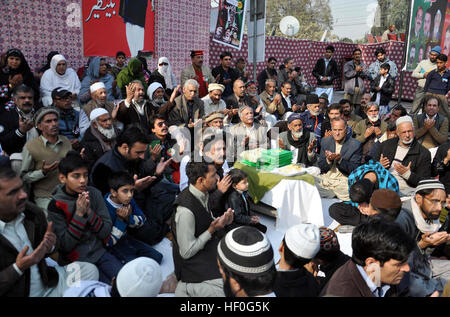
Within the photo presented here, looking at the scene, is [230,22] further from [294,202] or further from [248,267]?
[248,267]

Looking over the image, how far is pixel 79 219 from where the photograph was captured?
2.72 meters

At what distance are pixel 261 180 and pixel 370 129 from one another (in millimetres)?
2636

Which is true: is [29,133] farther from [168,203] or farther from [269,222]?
[269,222]

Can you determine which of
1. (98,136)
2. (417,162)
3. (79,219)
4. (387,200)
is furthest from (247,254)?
(417,162)

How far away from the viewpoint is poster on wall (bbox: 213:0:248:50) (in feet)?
30.9

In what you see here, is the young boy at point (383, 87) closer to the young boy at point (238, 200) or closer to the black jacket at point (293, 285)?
the young boy at point (238, 200)

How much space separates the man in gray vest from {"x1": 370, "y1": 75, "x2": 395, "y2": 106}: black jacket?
8.07 m

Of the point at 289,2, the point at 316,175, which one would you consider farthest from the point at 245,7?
the point at 289,2

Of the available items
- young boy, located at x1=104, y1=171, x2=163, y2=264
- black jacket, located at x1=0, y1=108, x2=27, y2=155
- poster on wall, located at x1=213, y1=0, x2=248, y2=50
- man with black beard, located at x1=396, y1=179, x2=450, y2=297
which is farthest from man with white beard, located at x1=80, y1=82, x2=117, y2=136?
poster on wall, located at x1=213, y1=0, x2=248, y2=50

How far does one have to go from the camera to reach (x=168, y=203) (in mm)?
4305

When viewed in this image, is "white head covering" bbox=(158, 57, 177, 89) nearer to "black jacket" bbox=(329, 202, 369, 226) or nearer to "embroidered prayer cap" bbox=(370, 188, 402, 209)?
"black jacket" bbox=(329, 202, 369, 226)

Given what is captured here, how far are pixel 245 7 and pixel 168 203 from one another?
A: 7324 mm

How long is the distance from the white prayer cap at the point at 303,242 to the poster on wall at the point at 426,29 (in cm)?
868

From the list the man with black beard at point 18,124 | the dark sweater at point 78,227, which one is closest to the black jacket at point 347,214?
the dark sweater at point 78,227
